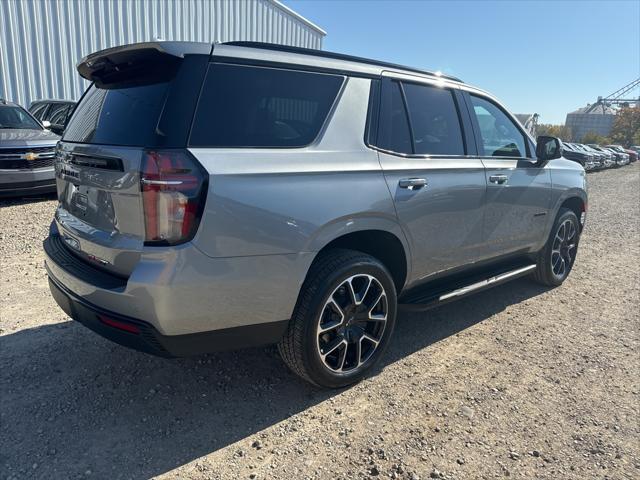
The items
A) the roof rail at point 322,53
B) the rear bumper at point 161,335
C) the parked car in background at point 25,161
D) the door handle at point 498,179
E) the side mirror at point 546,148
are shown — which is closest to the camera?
the rear bumper at point 161,335

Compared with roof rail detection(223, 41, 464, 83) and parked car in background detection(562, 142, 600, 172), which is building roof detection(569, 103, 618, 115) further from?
roof rail detection(223, 41, 464, 83)

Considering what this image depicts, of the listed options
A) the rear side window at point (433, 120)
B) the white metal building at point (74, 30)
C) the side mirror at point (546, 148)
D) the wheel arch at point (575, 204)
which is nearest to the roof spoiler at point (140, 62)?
the rear side window at point (433, 120)

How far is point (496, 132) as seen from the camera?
4227mm

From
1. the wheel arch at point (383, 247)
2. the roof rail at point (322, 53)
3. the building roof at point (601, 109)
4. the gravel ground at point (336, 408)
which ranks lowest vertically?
the gravel ground at point (336, 408)

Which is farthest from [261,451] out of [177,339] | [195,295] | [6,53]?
[6,53]

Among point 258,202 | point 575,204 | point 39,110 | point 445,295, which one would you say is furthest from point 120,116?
point 39,110

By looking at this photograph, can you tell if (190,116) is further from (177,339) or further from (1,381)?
(1,381)

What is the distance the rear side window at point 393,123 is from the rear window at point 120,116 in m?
1.37

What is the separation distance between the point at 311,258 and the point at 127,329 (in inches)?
39.3

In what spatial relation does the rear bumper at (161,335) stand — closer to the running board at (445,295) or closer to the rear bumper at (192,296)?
the rear bumper at (192,296)

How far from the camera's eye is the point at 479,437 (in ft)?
8.67

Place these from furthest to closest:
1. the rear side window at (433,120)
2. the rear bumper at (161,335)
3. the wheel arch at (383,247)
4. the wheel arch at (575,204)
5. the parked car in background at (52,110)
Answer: the parked car in background at (52,110) → the wheel arch at (575,204) → the rear side window at (433,120) → the wheel arch at (383,247) → the rear bumper at (161,335)

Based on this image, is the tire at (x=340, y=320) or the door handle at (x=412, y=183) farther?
the door handle at (x=412, y=183)

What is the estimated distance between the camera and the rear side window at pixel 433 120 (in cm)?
337
